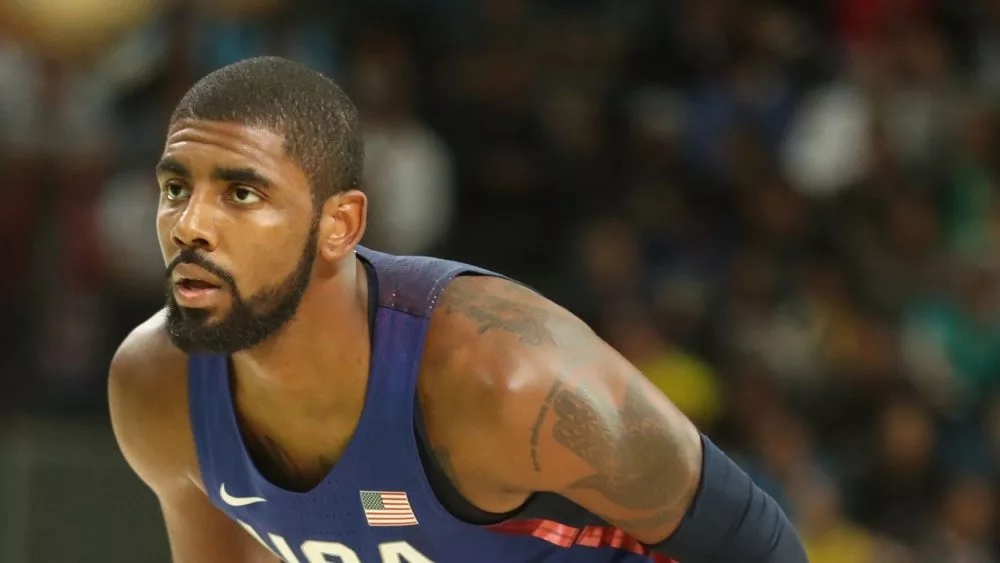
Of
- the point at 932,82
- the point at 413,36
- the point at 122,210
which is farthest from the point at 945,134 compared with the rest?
the point at 122,210

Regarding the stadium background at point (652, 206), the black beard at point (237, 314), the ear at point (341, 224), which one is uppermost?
the ear at point (341, 224)

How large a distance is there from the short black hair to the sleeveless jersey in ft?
0.90

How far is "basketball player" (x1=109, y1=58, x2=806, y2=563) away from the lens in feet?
8.43

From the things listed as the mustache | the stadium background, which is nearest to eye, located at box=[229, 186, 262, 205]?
the mustache

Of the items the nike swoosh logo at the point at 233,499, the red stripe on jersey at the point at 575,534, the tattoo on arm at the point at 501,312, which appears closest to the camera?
the tattoo on arm at the point at 501,312

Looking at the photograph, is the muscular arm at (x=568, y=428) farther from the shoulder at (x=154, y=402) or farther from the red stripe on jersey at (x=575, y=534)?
the shoulder at (x=154, y=402)

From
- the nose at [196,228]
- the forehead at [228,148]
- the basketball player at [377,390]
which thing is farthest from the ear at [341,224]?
the nose at [196,228]

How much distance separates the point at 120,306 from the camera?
258 inches

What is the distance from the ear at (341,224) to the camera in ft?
8.85

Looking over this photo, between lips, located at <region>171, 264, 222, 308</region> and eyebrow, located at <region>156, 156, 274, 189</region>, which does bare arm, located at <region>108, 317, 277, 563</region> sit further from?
eyebrow, located at <region>156, 156, 274, 189</region>

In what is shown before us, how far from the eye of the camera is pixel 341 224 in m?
2.73

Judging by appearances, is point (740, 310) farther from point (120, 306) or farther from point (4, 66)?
point (4, 66)

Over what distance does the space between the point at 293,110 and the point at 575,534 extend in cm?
100

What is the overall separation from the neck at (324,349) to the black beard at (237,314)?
0.04 meters
